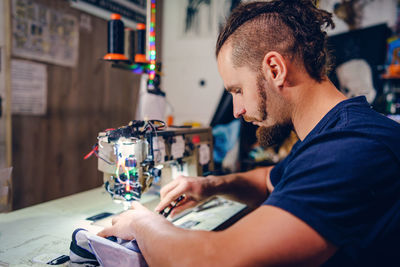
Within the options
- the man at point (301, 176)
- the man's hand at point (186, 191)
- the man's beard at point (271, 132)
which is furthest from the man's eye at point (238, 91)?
the man's hand at point (186, 191)

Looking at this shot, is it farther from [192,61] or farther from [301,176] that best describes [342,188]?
[192,61]

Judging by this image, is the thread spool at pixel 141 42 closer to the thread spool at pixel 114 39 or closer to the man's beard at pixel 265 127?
the thread spool at pixel 114 39

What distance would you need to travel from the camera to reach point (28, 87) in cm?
225

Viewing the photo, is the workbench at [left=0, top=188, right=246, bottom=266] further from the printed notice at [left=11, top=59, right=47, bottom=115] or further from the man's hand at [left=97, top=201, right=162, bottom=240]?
the printed notice at [left=11, top=59, right=47, bottom=115]

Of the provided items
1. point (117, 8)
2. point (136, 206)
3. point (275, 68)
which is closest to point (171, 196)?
point (136, 206)

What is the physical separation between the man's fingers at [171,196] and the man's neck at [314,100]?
0.61 meters

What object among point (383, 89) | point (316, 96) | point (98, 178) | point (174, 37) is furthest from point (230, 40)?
point (174, 37)

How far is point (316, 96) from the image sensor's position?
1013mm

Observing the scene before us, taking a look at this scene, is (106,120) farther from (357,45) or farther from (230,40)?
(357,45)

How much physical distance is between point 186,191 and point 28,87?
5.34 ft

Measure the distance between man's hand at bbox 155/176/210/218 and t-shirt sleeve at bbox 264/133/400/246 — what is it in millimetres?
680

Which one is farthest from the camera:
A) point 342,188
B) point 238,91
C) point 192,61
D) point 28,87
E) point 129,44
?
point 192,61

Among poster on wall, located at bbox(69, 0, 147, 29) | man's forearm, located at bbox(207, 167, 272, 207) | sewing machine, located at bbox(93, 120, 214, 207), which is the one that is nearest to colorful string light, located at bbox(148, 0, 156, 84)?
sewing machine, located at bbox(93, 120, 214, 207)

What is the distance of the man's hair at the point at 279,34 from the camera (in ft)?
3.30
